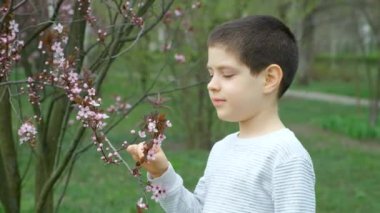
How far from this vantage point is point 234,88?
2115 mm

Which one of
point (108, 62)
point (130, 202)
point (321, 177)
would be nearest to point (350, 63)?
point (321, 177)

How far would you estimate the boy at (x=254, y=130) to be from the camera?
2035 millimetres

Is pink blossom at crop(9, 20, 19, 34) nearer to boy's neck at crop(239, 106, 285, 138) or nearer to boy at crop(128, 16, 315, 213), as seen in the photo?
boy at crop(128, 16, 315, 213)

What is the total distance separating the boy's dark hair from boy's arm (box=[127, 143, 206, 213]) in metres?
0.37

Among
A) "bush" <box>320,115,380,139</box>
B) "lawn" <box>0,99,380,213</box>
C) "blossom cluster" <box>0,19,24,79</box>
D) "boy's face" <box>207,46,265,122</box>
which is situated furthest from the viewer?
"bush" <box>320,115,380,139</box>

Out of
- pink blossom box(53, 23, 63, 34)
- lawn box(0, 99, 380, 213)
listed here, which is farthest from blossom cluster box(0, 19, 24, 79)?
lawn box(0, 99, 380, 213)

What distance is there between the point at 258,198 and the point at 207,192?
8.8 inches

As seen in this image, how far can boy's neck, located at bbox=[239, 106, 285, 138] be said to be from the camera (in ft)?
7.13

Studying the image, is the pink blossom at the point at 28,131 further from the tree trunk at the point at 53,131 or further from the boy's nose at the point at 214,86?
the tree trunk at the point at 53,131

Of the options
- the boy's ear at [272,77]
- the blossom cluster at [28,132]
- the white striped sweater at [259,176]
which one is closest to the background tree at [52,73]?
the blossom cluster at [28,132]

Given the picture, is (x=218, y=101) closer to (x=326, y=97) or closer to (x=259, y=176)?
(x=259, y=176)


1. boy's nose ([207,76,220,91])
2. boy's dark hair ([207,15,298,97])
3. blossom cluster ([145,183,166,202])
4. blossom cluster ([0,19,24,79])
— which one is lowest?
blossom cluster ([145,183,166,202])

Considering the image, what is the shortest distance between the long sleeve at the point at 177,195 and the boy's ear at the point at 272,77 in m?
0.37

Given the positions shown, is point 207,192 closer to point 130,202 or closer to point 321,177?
point 130,202
